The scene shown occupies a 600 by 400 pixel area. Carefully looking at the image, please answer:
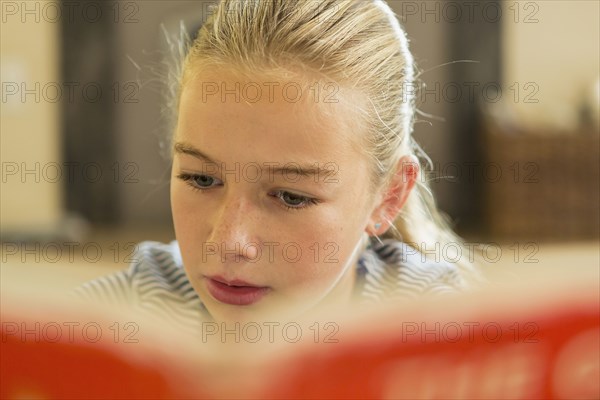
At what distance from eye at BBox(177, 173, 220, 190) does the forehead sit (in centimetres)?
2

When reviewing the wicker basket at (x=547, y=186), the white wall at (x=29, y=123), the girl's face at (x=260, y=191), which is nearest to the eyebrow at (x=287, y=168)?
the girl's face at (x=260, y=191)

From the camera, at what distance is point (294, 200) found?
1.41 feet

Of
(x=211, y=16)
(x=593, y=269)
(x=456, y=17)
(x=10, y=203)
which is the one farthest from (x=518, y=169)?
(x=593, y=269)

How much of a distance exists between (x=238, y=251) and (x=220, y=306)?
5 cm

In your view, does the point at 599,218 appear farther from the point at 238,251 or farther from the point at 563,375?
the point at 563,375

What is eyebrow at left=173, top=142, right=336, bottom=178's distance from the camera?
41 centimetres

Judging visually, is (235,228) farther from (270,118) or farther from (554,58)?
(554,58)

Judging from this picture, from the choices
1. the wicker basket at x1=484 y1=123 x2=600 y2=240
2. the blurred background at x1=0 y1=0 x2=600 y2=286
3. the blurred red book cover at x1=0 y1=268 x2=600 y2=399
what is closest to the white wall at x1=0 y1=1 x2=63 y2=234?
the blurred background at x1=0 y1=0 x2=600 y2=286

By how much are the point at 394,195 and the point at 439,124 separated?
70.7 inches

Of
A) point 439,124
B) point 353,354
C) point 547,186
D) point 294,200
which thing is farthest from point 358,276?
point 439,124

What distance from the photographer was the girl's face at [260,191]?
0.40 metres

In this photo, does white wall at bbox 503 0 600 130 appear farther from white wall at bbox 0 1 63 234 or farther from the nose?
the nose

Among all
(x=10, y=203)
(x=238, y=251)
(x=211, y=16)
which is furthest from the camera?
(x=10, y=203)

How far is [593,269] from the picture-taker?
16cm
